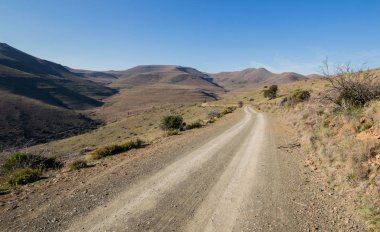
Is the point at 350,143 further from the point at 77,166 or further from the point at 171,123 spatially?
the point at 171,123

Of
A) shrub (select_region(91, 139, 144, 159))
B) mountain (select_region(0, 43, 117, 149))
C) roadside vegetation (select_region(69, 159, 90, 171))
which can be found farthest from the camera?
mountain (select_region(0, 43, 117, 149))

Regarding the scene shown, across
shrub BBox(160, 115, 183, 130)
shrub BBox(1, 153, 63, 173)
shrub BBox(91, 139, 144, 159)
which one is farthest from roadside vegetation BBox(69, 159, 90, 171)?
shrub BBox(160, 115, 183, 130)

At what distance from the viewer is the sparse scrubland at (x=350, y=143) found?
7.61m

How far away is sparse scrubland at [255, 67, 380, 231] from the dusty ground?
0.49 m

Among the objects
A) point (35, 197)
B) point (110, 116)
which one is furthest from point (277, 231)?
point (110, 116)

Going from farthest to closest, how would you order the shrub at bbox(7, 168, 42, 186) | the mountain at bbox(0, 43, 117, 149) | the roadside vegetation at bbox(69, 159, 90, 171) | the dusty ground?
the mountain at bbox(0, 43, 117, 149)
the roadside vegetation at bbox(69, 159, 90, 171)
the shrub at bbox(7, 168, 42, 186)
the dusty ground

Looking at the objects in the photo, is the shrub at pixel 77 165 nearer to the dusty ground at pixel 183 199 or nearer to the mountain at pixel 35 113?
the dusty ground at pixel 183 199

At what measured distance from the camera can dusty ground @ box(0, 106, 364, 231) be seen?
6.57m

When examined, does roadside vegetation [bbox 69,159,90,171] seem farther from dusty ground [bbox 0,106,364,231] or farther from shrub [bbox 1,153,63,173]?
shrub [bbox 1,153,63,173]

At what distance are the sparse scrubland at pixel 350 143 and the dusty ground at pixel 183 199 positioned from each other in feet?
1.62

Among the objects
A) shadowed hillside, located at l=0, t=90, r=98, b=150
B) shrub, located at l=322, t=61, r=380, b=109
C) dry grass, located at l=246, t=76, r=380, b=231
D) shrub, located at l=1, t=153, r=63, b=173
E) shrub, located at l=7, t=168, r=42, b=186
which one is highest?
shrub, located at l=322, t=61, r=380, b=109

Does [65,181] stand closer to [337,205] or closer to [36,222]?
[36,222]

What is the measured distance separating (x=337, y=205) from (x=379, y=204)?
1.05 meters

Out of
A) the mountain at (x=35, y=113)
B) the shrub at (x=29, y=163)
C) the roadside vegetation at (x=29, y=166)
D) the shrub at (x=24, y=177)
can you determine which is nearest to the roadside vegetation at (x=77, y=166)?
the roadside vegetation at (x=29, y=166)
